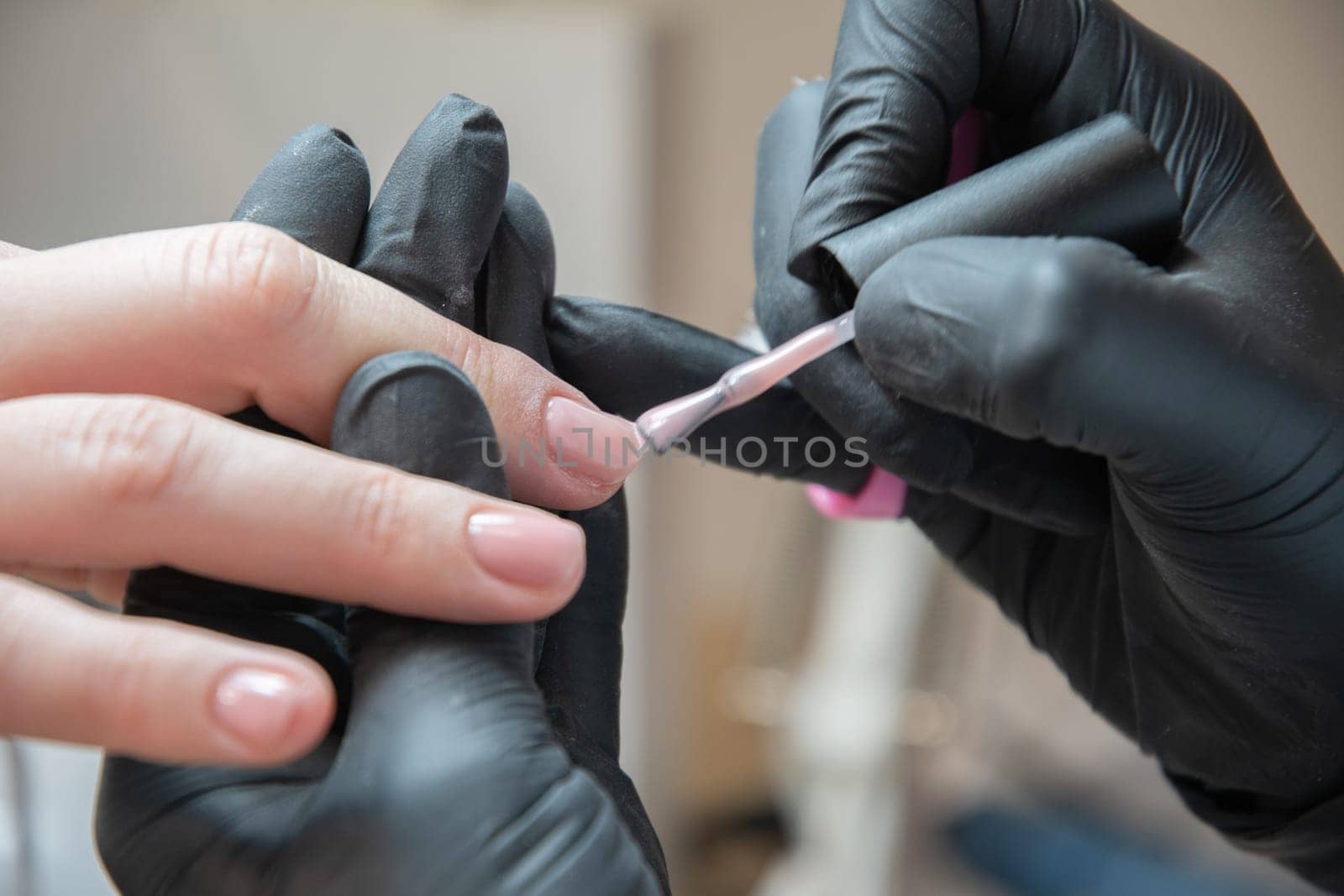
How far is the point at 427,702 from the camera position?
426 millimetres

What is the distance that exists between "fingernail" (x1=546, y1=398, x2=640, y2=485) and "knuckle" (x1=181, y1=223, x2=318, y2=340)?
15 centimetres

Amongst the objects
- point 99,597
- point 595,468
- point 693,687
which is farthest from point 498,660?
point 693,687

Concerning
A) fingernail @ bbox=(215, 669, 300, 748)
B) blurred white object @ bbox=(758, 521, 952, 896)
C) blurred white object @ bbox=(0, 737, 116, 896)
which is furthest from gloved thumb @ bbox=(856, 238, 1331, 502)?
blurred white object @ bbox=(758, 521, 952, 896)

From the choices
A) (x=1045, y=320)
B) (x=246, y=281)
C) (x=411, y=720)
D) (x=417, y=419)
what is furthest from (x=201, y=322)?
(x=1045, y=320)

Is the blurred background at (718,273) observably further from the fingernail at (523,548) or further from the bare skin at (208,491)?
the fingernail at (523,548)

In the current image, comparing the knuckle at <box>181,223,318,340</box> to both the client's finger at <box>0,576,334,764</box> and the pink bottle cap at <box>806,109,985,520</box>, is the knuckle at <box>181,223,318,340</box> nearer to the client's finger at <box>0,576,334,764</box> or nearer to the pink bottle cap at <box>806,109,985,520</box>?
the client's finger at <box>0,576,334,764</box>

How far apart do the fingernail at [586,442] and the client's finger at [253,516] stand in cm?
12

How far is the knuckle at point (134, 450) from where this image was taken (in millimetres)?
440

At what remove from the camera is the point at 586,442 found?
0.58 metres

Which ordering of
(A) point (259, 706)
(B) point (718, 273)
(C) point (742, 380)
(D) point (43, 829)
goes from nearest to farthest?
(A) point (259, 706), (C) point (742, 380), (D) point (43, 829), (B) point (718, 273)

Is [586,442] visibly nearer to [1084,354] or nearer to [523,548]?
[523,548]

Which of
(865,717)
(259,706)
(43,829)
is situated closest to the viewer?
(259,706)

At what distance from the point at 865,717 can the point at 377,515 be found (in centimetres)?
115

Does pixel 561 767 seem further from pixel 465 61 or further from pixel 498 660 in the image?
pixel 465 61
